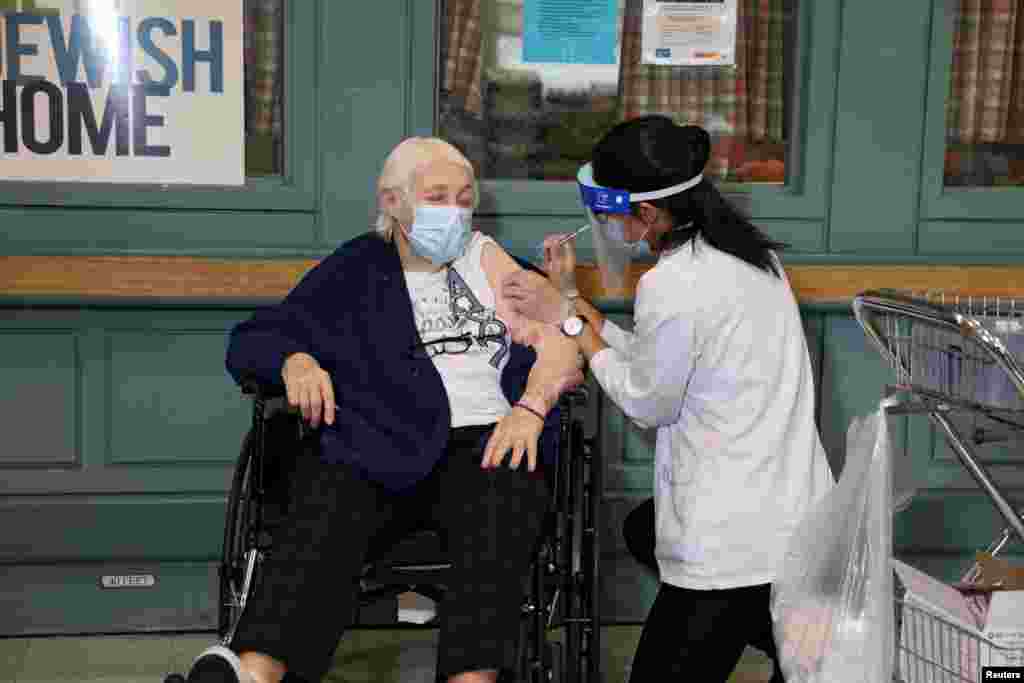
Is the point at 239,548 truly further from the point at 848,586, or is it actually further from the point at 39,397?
the point at 848,586

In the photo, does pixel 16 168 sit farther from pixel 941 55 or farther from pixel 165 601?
pixel 941 55

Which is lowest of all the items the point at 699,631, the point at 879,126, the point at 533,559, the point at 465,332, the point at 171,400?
the point at 699,631

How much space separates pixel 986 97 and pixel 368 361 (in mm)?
1831

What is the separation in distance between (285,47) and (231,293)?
612 millimetres

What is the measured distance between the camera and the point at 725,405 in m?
2.53

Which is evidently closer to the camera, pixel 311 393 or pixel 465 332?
pixel 311 393

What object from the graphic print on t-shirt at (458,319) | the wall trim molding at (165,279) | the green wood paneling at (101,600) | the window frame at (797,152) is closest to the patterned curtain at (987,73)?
the window frame at (797,152)

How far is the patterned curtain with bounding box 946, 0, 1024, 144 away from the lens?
3.55m

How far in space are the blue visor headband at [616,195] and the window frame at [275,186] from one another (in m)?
0.98

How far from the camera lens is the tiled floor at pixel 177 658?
3.19 metres

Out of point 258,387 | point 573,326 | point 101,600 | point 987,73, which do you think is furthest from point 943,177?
point 101,600

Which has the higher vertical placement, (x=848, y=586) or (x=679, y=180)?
(x=679, y=180)

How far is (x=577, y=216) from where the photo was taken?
11.4 ft

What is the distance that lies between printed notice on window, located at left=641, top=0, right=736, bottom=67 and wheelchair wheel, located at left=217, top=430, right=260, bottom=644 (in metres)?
1.48
